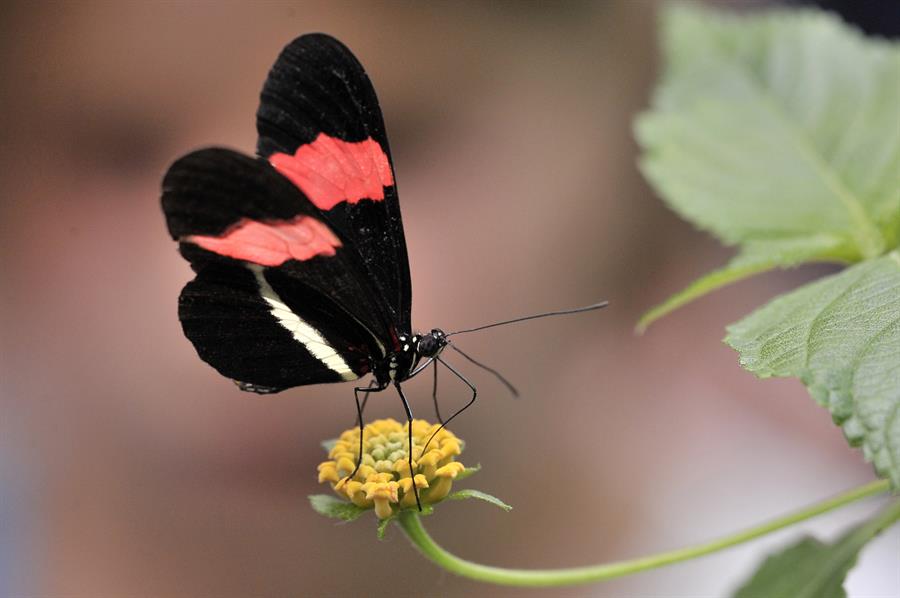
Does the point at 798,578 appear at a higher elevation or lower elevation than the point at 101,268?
lower

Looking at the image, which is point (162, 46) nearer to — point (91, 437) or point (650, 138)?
point (91, 437)

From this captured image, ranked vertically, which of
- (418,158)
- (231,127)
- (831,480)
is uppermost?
(231,127)

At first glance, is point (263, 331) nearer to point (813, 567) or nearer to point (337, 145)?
point (337, 145)

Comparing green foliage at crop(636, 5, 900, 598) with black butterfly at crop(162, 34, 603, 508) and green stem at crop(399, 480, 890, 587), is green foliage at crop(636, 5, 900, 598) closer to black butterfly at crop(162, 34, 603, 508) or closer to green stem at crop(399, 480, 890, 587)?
green stem at crop(399, 480, 890, 587)

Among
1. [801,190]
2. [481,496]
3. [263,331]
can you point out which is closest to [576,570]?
[481,496]

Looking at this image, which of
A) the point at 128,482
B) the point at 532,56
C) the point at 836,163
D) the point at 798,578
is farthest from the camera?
the point at 532,56

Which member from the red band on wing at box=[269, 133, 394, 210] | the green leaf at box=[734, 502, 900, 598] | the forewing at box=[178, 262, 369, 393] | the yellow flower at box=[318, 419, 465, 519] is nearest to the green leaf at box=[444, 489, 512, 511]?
the yellow flower at box=[318, 419, 465, 519]

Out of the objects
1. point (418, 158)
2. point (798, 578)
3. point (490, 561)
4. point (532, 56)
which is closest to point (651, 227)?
point (532, 56)
